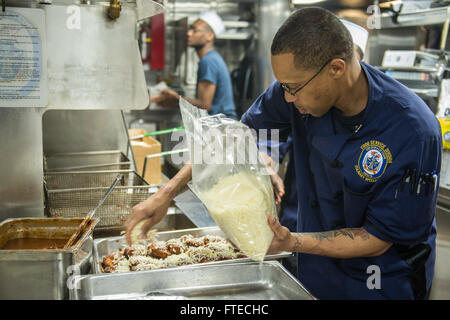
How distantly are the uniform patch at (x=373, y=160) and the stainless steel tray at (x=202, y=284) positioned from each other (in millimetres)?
435

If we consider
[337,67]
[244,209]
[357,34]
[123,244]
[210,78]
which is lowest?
[123,244]

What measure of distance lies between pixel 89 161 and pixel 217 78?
2.19 m

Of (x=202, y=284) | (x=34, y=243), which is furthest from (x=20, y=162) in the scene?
(x=202, y=284)

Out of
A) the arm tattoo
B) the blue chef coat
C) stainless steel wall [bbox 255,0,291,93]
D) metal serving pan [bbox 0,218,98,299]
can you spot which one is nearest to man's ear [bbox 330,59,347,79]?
the blue chef coat

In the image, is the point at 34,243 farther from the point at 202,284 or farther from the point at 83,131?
the point at 83,131

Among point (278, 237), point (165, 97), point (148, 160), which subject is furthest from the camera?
point (165, 97)

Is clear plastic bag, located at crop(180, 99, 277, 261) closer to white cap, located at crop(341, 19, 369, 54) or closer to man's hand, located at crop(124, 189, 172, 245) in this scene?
man's hand, located at crop(124, 189, 172, 245)

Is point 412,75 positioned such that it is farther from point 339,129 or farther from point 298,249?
point 298,249

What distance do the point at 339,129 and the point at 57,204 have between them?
122 centimetres

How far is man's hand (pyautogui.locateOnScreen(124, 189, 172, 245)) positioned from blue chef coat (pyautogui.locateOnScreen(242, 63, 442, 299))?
0.61 metres

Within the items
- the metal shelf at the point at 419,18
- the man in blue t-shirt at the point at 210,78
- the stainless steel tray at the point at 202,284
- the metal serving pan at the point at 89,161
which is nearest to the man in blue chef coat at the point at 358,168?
the stainless steel tray at the point at 202,284

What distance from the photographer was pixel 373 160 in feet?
4.64

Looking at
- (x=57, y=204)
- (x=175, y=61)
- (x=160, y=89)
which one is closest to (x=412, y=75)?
(x=57, y=204)

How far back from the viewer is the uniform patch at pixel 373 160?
4.55 feet
